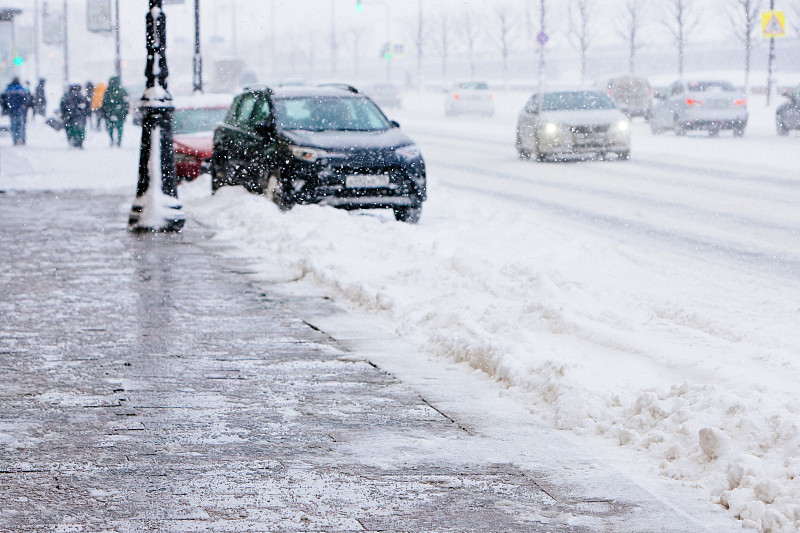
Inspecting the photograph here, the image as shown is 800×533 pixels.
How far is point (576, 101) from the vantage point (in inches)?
928

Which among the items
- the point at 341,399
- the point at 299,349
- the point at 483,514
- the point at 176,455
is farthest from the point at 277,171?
the point at 483,514

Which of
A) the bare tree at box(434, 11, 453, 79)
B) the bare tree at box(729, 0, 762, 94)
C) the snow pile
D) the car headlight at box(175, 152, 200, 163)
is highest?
the bare tree at box(434, 11, 453, 79)

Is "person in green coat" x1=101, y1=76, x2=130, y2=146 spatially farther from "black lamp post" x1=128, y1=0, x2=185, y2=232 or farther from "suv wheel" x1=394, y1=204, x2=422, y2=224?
"suv wheel" x1=394, y1=204, x2=422, y2=224

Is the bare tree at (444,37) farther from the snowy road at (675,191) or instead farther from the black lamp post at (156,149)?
the black lamp post at (156,149)

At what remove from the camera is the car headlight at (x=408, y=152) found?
12.7 m

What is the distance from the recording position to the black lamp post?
38.8ft

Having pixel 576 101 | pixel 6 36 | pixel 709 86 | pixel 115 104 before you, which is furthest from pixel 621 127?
pixel 6 36

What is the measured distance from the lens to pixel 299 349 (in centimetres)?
643

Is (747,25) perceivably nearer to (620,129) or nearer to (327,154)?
(620,129)

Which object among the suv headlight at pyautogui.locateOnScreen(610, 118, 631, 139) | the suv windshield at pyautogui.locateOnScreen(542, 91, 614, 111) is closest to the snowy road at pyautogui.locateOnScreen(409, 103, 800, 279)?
the suv headlight at pyautogui.locateOnScreen(610, 118, 631, 139)

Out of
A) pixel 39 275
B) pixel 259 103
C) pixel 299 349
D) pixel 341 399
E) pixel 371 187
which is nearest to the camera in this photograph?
pixel 341 399

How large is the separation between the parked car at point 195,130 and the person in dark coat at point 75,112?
7848 millimetres

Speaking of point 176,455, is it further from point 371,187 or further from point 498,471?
point 371,187

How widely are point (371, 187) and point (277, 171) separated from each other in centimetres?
110
